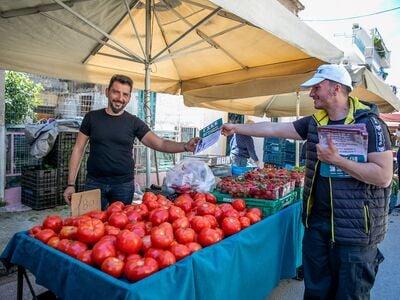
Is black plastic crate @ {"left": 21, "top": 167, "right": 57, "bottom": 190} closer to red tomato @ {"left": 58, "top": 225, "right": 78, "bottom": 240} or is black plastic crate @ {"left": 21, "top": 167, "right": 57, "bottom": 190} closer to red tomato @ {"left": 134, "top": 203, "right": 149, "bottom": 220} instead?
red tomato @ {"left": 134, "top": 203, "right": 149, "bottom": 220}

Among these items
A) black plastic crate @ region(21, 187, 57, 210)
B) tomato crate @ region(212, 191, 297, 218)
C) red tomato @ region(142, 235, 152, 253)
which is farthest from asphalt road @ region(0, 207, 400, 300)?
red tomato @ region(142, 235, 152, 253)

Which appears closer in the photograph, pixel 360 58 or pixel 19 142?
pixel 19 142

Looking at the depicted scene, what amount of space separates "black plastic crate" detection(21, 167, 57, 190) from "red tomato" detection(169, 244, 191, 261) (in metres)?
4.94

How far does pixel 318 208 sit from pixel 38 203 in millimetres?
5278

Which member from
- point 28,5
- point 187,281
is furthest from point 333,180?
point 28,5

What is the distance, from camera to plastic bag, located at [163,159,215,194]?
3.27 meters

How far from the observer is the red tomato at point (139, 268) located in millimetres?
1627

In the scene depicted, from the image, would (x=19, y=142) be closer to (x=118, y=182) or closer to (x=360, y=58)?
(x=118, y=182)

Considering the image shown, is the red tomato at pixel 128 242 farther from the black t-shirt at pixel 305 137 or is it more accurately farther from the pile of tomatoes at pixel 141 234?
the black t-shirt at pixel 305 137

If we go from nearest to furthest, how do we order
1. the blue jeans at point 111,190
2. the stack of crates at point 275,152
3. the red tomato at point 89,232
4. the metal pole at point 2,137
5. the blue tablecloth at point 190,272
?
the blue tablecloth at point 190,272, the red tomato at point 89,232, the blue jeans at point 111,190, the metal pole at point 2,137, the stack of crates at point 275,152

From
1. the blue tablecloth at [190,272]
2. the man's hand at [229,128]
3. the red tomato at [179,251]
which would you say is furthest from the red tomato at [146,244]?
the man's hand at [229,128]

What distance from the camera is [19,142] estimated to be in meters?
6.62

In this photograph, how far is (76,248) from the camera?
1872 mm

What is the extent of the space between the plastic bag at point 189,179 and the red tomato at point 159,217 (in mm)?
938
